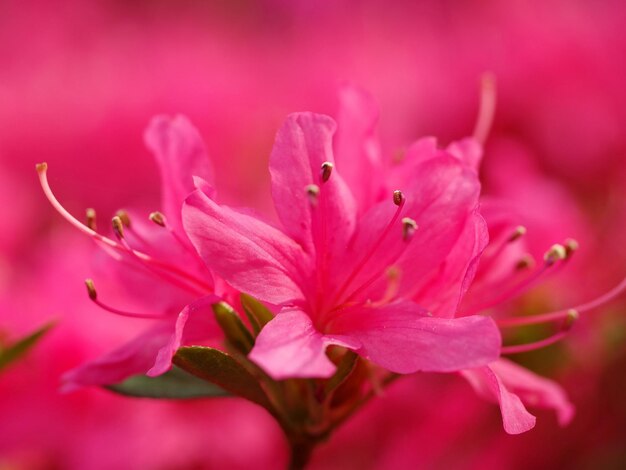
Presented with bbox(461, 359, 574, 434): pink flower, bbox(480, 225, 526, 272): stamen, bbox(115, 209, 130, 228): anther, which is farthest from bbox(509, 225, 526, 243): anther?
bbox(115, 209, 130, 228): anther

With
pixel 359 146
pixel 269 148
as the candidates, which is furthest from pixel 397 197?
pixel 269 148

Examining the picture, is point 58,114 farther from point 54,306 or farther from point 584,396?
point 584,396

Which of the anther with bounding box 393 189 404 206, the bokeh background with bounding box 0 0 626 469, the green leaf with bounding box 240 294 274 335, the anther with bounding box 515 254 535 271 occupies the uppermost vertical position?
the anther with bounding box 393 189 404 206

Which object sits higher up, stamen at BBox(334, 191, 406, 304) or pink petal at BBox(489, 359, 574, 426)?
stamen at BBox(334, 191, 406, 304)

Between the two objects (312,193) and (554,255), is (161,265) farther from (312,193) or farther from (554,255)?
(554,255)

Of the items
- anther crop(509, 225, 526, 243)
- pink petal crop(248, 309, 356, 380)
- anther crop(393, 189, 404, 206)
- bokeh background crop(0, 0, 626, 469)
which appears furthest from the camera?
bokeh background crop(0, 0, 626, 469)

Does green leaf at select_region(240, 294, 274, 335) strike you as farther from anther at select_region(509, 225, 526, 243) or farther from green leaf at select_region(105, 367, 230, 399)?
anther at select_region(509, 225, 526, 243)

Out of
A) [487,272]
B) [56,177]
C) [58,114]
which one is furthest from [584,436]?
[58,114]
